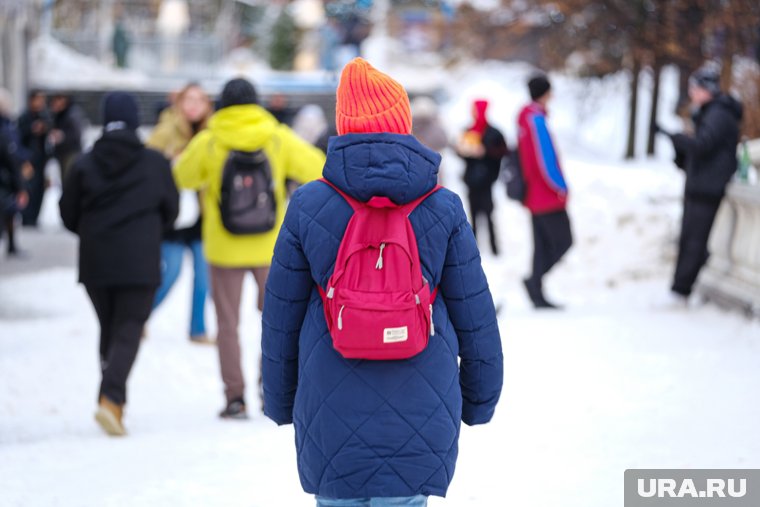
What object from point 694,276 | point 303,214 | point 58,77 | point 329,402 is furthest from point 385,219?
point 58,77

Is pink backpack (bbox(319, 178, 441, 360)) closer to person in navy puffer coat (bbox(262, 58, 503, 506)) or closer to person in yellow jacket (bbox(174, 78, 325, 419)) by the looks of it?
person in navy puffer coat (bbox(262, 58, 503, 506))

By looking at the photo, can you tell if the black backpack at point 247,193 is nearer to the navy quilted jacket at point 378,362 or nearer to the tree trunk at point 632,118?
the navy quilted jacket at point 378,362

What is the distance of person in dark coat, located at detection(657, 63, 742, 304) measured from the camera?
8734 millimetres

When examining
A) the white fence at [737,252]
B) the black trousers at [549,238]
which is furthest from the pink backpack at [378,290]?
the black trousers at [549,238]

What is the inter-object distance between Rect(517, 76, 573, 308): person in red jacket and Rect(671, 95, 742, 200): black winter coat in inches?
41.9

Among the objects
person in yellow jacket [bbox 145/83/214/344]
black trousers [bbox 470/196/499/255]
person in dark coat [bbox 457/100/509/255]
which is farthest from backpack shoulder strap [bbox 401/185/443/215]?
black trousers [bbox 470/196/499/255]

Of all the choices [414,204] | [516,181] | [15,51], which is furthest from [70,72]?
[414,204]

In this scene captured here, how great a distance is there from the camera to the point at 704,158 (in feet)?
29.2

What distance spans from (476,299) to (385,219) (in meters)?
0.37

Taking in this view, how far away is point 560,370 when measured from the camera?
777 cm

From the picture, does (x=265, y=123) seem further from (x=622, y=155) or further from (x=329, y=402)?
(x=622, y=155)

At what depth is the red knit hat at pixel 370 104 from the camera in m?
3.37

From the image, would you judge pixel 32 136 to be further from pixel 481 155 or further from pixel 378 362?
pixel 378 362

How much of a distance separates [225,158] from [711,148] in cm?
381
